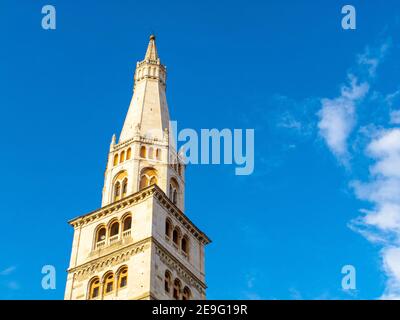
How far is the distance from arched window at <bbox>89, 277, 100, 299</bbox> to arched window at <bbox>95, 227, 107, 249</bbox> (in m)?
3.25

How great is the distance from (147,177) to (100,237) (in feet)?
24.3

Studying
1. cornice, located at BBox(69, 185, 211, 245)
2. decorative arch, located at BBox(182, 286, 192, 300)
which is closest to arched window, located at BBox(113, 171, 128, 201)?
cornice, located at BBox(69, 185, 211, 245)

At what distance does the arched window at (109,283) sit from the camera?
57.7 m

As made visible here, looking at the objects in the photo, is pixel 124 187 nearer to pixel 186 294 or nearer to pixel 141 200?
pixel 141 200

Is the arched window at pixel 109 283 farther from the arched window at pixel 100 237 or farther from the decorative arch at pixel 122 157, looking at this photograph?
the decorative arch at pixel 122 157

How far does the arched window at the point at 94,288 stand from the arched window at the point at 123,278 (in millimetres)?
2240

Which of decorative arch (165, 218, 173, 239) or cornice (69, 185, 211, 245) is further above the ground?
cornice (69, 185, 211, 245)

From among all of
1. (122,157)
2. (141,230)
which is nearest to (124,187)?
(122,157)

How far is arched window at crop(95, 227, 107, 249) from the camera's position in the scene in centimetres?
6128

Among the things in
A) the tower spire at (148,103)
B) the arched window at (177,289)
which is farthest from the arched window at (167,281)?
the tower spire at (148,103)

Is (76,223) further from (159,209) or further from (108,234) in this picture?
(159,209)

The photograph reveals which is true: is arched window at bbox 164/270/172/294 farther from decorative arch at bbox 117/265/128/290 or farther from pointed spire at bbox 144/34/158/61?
pointed spire at bbox 144/34/158/61
